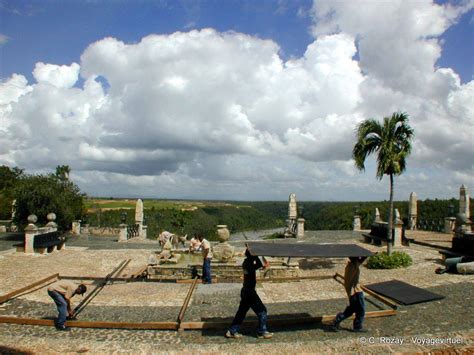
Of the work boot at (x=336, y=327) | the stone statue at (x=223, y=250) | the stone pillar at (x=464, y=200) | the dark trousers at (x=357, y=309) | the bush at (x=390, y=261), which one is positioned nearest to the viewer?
the dark trousers at (x=357, y=309)

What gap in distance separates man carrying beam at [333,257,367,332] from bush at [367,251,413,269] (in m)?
6.39

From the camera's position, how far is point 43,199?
2239 centimetres

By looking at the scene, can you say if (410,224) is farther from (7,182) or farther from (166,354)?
(7,182)

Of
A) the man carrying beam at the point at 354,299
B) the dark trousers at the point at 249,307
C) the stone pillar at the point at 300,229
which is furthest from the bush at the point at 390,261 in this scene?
the stone pillar at the point at 300,229

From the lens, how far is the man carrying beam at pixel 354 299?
22.1 feet

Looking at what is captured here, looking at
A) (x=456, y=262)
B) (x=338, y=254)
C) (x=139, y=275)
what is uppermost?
(x=338, y=254)

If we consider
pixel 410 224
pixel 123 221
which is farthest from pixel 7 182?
pixel 410 224

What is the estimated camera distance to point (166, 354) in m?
5.97

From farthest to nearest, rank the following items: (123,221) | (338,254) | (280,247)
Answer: (123,221) → (280,247) → (338,254)

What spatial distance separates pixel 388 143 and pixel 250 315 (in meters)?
8.98

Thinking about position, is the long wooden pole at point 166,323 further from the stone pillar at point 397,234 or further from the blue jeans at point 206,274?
the stone pillar at point 397,234

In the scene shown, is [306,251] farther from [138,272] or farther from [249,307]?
[138,272]

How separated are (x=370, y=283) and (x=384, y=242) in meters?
8.01

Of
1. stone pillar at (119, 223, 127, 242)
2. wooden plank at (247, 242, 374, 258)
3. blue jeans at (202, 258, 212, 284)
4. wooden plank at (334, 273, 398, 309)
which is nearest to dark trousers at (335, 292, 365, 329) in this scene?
wooden plank at (247, 242, 374, 258)
